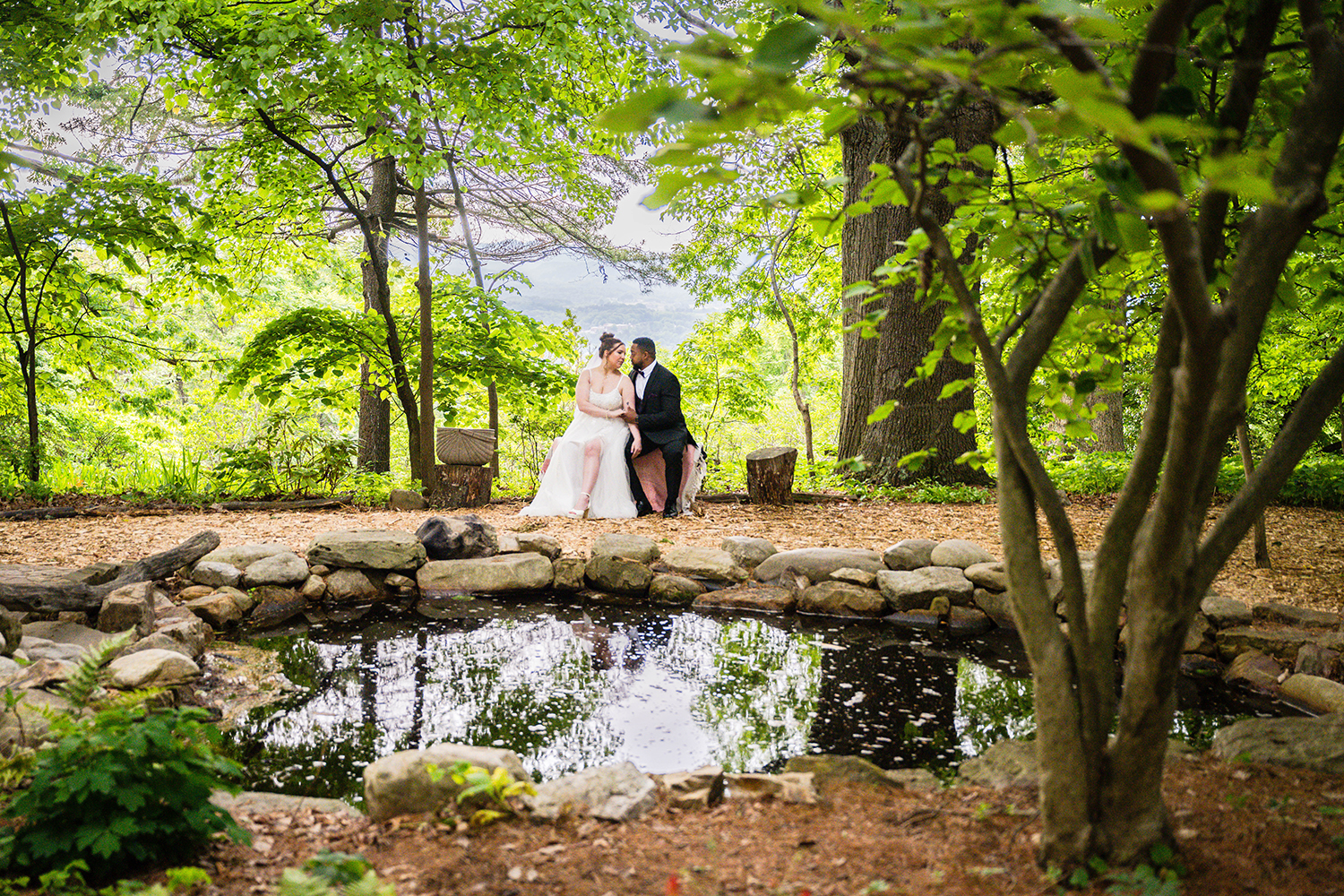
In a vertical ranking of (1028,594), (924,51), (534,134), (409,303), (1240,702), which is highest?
(534,134)

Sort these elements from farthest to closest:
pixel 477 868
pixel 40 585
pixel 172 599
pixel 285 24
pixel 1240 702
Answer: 1. pixel 285 24
2. pixel 172 599
3. pixel 40 585
4. pixel 1240 702
5. pixel 477 868

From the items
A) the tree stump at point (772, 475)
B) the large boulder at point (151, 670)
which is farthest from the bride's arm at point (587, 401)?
the large boulder at point (151, 670)

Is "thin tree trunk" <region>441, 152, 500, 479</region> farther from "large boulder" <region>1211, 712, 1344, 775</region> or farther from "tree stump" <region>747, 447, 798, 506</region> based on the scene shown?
"large boulder" <region>1211, 712, 1344, 775</region>

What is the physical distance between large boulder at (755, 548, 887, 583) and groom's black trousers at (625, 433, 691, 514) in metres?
2.27

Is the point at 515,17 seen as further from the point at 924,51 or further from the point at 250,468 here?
the point at 924,51

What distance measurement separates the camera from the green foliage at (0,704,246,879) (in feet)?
5.72

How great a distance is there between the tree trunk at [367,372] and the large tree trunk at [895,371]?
6.31 m

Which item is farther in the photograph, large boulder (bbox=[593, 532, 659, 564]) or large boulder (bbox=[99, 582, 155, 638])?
large boulder (bbox=[593, 532, 659, 564])

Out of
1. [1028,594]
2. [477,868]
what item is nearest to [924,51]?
[1028,594]

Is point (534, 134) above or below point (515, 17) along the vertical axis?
below

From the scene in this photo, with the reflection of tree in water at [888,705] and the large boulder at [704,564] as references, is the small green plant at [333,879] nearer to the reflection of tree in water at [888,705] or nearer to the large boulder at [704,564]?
the reflection of tree in water at [888,705]

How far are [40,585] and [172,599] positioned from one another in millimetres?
662

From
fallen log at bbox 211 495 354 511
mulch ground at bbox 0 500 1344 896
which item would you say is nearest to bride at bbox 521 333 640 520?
fallen log at bbox 211 495 354 511

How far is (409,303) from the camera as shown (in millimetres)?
12164
